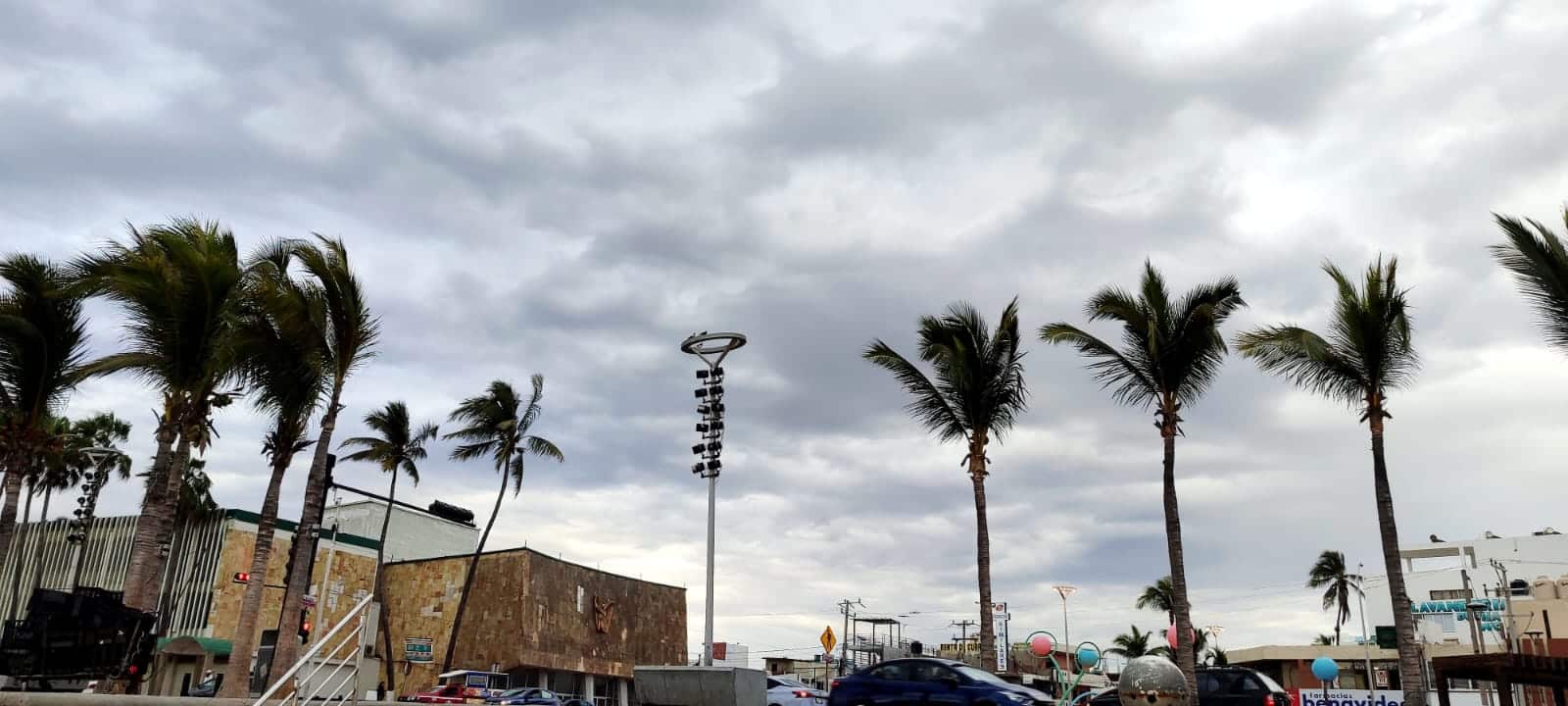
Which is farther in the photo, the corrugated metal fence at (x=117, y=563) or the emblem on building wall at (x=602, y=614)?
the emblem on building wall at (x=602, y=614)

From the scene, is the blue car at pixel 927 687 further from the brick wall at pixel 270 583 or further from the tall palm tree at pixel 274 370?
the brick wall at pixel 270 583

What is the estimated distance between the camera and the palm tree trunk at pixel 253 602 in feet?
74.1

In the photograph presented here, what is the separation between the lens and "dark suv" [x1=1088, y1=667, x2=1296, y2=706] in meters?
19.0

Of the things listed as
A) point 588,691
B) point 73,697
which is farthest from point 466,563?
point 73,697

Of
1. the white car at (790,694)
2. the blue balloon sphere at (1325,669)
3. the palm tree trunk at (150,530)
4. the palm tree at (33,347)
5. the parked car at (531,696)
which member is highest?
the palm tree at (33,347)

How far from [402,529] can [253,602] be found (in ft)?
154

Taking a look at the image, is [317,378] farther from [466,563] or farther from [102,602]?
[466,563]

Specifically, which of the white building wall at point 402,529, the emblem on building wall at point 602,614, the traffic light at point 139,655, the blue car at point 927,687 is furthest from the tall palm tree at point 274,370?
the white building wall at point 402,529

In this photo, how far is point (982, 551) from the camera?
85.3 ft

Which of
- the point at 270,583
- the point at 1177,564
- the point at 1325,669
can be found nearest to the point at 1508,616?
the point at 1325,669

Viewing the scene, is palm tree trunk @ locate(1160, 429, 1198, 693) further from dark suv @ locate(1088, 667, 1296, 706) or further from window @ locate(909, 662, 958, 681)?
window @ locate(909, 662, 958, 681)

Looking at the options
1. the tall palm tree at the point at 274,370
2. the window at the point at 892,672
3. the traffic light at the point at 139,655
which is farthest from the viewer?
the tall palm tree at the point at 274,370

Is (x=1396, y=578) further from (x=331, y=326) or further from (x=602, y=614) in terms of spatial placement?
(x=602, y=614)

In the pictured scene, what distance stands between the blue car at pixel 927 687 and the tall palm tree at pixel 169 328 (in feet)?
45.7
